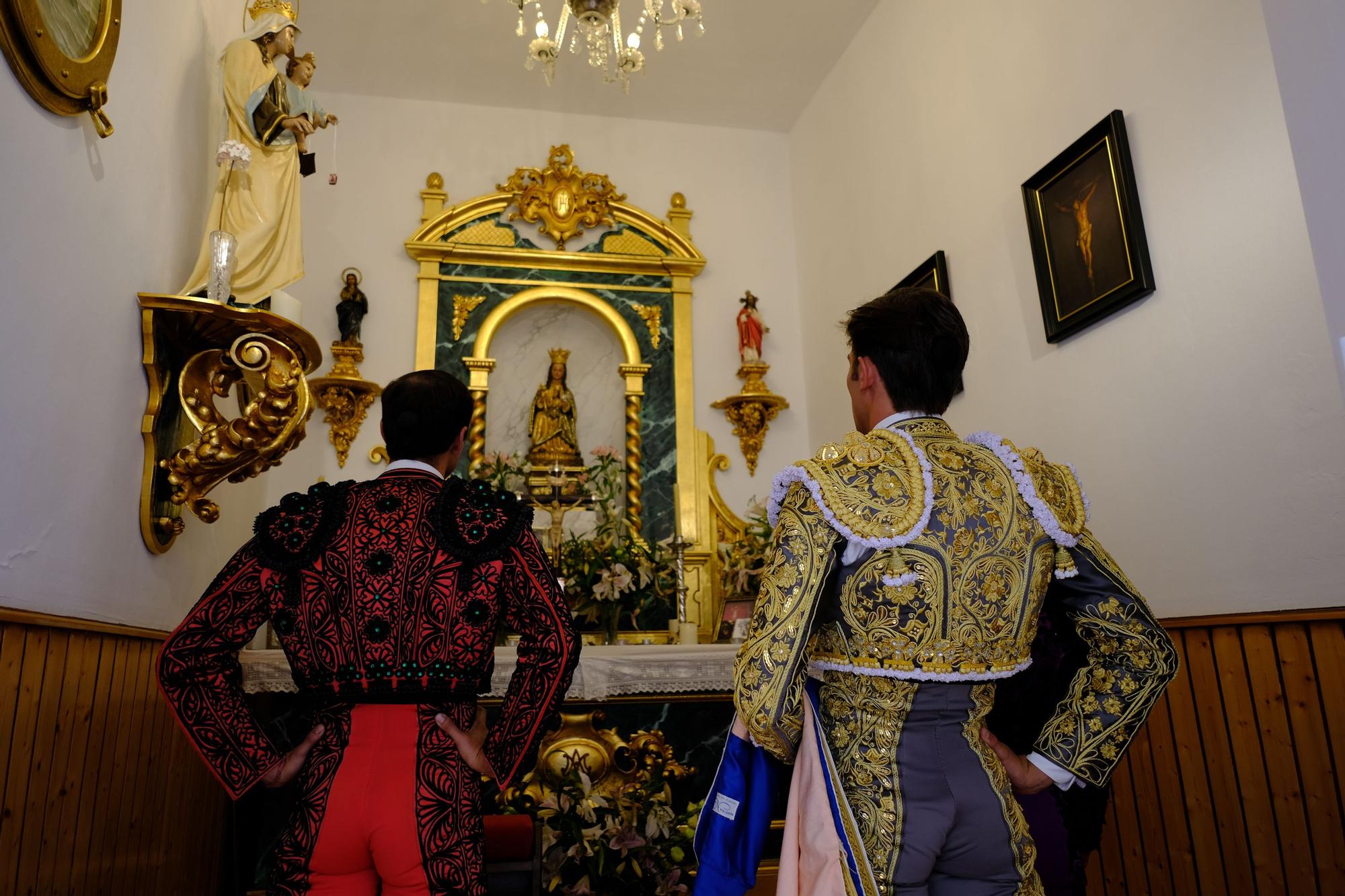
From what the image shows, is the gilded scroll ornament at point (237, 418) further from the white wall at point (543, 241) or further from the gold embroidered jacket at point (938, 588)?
the white wall at point (543, 241)

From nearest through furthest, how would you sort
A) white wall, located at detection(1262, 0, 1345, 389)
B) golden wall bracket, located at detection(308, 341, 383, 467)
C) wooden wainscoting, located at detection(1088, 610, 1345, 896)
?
white wall, located at detection(1262, 0, 1345, 389) < wooden wainscoting, located at detection(1088, 610, 1345, 896) < golden wall bracket, located at detection(308, 341, 383, 467)

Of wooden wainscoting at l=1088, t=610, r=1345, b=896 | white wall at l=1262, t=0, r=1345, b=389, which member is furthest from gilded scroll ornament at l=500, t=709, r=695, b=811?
white wall at l=1262, t=0, r=1345, b=389

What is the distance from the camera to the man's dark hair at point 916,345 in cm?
188

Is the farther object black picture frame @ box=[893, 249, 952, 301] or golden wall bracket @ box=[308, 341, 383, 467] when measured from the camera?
golden wall bracket @ box=[308, 341, 383, 467]

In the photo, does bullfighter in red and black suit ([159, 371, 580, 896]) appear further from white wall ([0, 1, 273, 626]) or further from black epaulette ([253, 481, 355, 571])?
white wall ([0, 1, 273, 626])

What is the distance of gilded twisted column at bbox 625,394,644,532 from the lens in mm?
6328

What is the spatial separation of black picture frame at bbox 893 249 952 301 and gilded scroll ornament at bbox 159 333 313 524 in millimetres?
3140

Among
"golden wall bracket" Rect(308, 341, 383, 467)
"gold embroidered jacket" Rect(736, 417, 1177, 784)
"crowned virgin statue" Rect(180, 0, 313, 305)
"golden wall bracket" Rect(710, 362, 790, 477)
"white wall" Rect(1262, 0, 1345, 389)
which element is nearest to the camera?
"white wall" Rect(1262, 0, 1345, 389)

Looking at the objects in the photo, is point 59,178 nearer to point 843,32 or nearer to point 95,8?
point 95,8

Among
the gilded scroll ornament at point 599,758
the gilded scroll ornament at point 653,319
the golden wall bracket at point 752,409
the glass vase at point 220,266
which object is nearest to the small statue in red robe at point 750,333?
the golden wall bracket at point 752,409

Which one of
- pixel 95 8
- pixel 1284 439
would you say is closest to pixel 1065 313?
pixel 1284 439

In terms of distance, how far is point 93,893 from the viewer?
256 cm

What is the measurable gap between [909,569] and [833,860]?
0.51 metres

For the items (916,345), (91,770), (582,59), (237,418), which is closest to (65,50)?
(237,418)
